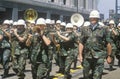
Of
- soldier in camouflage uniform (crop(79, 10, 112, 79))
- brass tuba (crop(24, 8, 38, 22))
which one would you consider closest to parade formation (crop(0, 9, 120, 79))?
soldier in camouflage uniform (crop(79, 10, 112, 79))

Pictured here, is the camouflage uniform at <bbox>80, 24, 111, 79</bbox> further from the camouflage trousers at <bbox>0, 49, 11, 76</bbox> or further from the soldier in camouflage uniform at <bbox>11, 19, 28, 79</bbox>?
the camouflage trousers at <bbox>0, 49, 11, 76</bbox>

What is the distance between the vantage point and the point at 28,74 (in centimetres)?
1505

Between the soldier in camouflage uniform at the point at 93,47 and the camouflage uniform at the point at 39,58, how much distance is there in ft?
3.81

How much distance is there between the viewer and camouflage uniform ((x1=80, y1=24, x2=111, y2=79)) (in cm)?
955

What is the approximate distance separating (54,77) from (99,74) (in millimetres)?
4890

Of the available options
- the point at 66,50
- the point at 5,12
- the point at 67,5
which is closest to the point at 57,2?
the point at 67,5

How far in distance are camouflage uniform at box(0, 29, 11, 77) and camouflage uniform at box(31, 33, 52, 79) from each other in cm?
384

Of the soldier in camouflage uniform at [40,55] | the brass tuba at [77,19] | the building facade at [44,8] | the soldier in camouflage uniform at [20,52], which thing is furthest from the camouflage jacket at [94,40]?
the building facade at [44,8]

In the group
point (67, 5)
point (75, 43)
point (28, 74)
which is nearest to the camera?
point (75, 43)

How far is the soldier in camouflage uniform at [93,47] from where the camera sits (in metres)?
9.54

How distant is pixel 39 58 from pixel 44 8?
1909 inches

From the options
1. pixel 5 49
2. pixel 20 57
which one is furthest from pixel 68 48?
pixel 5 49

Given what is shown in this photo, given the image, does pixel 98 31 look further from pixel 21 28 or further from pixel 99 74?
pixel 21 28

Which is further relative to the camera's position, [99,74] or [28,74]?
[28,74]
